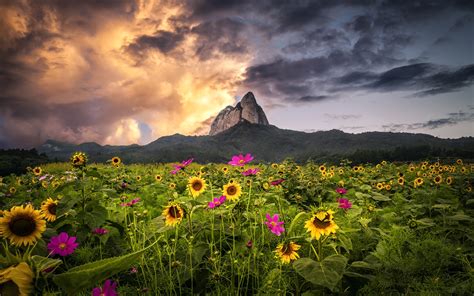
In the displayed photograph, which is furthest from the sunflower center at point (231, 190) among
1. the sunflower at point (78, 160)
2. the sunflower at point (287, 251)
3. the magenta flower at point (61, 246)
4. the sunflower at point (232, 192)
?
the sunflower at point (78, 160)

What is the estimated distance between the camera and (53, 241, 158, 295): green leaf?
0.64 m

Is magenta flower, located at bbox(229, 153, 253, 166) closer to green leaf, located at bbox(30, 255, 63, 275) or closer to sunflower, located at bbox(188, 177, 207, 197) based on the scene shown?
sunflower, located at bbox(188, 177, 207, 197)

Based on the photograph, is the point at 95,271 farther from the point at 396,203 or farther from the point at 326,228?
the point at 396,203

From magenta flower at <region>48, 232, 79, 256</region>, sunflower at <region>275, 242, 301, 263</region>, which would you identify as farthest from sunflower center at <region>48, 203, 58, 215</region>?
sunflower at <region>275, 242, 301, 263</region>

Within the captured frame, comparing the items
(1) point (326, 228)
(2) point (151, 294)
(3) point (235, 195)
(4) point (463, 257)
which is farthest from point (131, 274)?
(4) point (463, 257)

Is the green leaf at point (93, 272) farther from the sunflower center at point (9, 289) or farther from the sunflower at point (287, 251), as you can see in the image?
the sunflower at point (287, 251)

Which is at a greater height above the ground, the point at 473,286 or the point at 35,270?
the point at 35,270

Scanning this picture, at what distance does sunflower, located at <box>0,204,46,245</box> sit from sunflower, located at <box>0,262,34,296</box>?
75 cm

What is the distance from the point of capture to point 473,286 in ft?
7.07

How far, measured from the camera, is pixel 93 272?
64 centimetres

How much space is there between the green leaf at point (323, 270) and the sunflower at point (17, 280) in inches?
57.6

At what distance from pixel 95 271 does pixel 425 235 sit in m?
3.66

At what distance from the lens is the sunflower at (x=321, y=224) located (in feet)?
6.30

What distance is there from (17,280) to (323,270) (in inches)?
63.7
